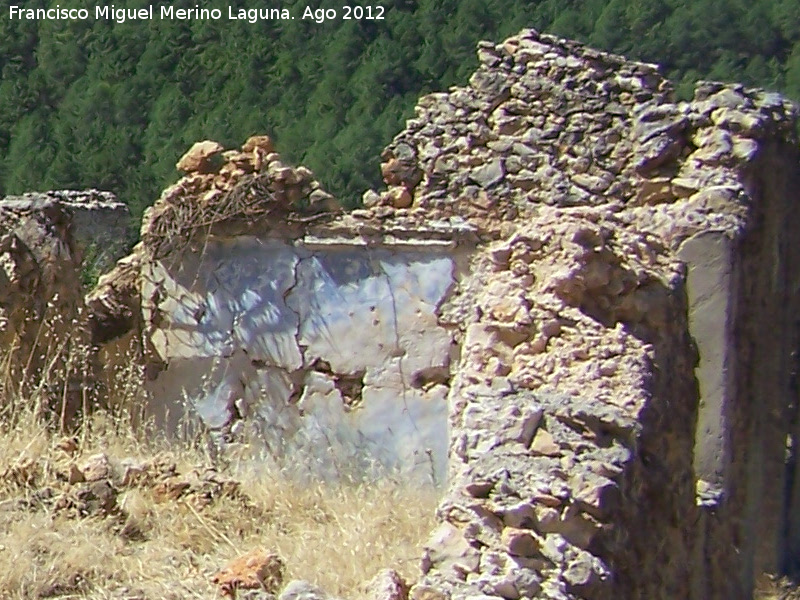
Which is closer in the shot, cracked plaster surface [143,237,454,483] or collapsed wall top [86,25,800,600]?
collapsed wall top [86,25,800,600]

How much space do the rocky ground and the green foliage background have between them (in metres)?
12.4

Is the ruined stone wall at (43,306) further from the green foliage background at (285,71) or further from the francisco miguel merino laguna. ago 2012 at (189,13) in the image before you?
the francisco miguel merino laguna. ago 2012 at (189,13)

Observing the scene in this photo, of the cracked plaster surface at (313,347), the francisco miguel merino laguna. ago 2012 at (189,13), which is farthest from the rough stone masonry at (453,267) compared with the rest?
the francisco miguel merino laguna. ago 2012 at (189,13)

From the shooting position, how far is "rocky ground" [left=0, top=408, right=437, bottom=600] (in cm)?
383

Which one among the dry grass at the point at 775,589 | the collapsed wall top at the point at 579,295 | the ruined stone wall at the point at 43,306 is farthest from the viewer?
the ruined stone wall at the point at 43,306

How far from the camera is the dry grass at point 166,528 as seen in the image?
387 centimetres

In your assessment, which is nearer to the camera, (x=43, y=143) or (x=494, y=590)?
(x=494, y=590)

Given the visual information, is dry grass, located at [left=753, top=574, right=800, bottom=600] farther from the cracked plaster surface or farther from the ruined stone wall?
the ruined stone wall

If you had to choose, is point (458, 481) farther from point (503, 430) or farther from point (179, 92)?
point (179, 92)

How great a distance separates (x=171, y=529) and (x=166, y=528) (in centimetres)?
4

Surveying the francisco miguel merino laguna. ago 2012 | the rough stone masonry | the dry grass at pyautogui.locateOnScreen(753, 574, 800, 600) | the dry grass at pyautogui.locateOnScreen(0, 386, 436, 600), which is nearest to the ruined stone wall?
A: the rough stone masonry

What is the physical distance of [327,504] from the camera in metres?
5.18

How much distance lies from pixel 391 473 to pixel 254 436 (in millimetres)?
700

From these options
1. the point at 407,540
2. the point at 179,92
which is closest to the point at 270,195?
the point at 407,540
